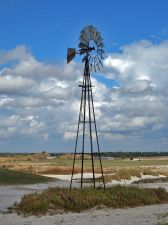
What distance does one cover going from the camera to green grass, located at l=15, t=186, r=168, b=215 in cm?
2369

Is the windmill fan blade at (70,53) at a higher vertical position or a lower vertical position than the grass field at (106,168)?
higher

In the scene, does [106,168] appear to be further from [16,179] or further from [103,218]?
[103,218]

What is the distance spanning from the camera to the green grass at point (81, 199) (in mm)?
23688

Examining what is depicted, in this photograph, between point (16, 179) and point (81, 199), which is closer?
point (81, 199)

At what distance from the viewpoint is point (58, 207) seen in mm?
23875

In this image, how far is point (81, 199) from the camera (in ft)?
80.5

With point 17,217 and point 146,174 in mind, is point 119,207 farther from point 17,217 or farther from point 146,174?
point 146,174

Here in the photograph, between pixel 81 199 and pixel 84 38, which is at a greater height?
pixel 84 38

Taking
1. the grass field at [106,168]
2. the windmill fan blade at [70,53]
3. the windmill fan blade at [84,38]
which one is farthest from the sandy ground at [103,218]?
the grass field at [106,168]

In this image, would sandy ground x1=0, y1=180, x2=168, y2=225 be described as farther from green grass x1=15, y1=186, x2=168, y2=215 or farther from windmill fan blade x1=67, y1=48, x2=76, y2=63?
windmill fan blade x1=67, y1=48, x2=76, y2=63

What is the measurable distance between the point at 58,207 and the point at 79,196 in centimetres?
138

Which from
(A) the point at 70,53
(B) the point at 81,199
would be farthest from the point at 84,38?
(B) the point at 81,199

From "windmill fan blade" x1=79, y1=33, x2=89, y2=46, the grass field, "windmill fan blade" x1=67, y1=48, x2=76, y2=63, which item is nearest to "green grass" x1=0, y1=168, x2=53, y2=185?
the grass field

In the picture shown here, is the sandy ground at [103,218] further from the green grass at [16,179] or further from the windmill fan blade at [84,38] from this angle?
the green grass at [16,179]
